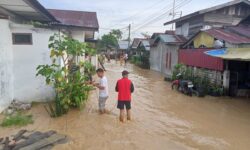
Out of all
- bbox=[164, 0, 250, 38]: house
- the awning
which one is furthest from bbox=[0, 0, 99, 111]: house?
bbox=[164, 0, 250, 38]: house

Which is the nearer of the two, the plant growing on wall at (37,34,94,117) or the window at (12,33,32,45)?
the plant growing on wall at (37,34,94,117)

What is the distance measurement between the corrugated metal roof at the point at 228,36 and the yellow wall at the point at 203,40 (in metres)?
0.51

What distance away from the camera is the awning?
9664mm

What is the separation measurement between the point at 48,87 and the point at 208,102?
6.85 meters

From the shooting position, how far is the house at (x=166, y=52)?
2084cm

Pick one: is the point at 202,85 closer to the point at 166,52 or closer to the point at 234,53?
the point at 234,53

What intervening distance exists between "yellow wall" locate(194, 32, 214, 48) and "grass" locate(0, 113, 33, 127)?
10.6 m

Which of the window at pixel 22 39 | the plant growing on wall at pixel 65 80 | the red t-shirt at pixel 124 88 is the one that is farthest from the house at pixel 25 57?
the red t-shirt at pixel 124 88

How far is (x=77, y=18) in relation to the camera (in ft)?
48.2

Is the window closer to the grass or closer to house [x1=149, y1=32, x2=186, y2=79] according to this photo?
the grass

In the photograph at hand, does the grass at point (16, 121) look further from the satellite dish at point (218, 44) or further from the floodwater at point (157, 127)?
the satellite dish at point (218, 44)

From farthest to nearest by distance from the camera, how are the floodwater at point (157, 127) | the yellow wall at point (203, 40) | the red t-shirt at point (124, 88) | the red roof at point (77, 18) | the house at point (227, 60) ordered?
the yellow wall at point (203, 40)
the red roof at point (77, 18)
the house at point (227, 60)
the red t-shirt at point (124, 88)
the floodwater at point (157, 127)

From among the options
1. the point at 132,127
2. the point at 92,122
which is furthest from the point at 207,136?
the point at 92,122

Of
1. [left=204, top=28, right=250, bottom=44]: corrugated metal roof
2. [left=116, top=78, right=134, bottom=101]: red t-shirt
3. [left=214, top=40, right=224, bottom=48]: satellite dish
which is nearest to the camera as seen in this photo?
[left=116, top=78, right=134, bottom=101]: red t-shirt
